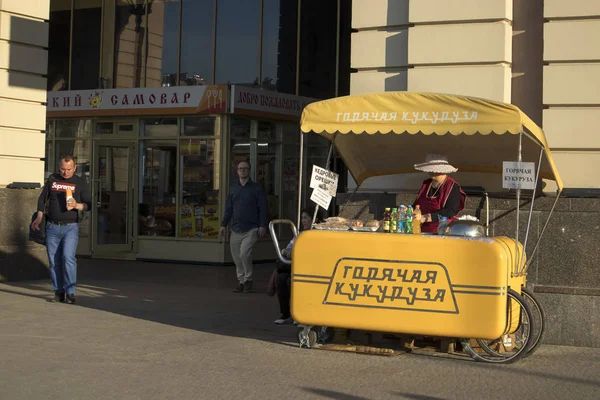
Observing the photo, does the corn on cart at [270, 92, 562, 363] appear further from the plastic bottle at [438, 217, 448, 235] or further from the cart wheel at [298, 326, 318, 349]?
the plastic bottle at [438, 217, 448, 235]

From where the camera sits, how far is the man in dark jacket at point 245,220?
13.8 metres

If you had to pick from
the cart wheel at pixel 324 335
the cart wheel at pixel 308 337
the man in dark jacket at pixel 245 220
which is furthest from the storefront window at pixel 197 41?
the cart wheel at pixel 308 337

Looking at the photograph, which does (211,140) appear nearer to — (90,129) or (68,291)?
(90,129)

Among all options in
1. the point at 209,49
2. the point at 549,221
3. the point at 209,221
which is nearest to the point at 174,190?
the point at 209,221

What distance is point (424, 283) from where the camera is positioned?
830cm

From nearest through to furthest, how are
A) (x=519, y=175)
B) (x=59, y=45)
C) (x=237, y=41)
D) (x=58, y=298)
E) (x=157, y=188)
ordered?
(x=519, y=175)
(x=58, y=298)
(x=157, y=188)
(x=237, y=41)
(x=59, y=45)

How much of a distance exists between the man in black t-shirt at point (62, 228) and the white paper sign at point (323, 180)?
3.76 m

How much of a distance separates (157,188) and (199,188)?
39.0 inches

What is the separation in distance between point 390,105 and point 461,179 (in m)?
2.43

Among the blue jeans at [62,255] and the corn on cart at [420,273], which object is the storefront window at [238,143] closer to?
the blue jeans at [62,255]

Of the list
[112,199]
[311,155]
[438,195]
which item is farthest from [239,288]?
[311,155]

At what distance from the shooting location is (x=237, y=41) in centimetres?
2092

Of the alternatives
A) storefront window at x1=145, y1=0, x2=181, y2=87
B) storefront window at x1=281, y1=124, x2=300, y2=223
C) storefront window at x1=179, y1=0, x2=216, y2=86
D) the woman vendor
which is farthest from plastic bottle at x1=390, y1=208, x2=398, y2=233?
storefront window at x1=145, y1=0, x2=181, y2=87

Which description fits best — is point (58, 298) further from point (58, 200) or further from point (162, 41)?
point (162, 41)
